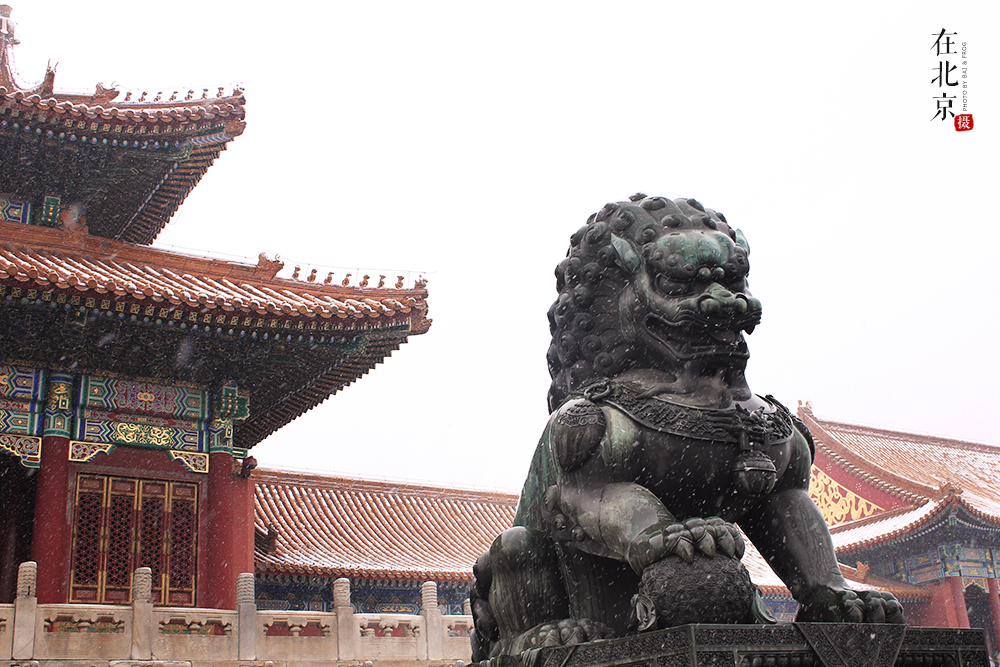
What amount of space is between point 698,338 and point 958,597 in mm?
19393

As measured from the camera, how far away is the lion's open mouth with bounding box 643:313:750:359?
2621mm

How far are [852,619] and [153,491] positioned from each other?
339 inches

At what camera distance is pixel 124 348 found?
9.70 m

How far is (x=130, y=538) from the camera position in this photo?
9391mm

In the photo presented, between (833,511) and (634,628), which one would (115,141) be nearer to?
(634,628)

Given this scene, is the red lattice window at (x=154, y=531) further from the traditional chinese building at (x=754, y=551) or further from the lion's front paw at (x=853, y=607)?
the lion's front paw at (x=853, y=607)

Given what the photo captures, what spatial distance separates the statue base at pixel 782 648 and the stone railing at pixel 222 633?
671 centimetres

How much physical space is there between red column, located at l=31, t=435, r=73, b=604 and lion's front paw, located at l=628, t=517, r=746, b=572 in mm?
8030

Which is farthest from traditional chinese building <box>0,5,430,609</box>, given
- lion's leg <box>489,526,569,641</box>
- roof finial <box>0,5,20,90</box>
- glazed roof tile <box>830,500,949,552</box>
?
glazed roof tile <box>830,500,949,552</box>

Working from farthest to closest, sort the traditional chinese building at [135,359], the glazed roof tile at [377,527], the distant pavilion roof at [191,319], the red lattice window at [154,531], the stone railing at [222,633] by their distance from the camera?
the glazed roof tile at [377,527]
the red lattice window at [154,531]
the traditional chinese building at [135,359]
the distant pavilion roof at [191,319]
the stone railing at [222,633]

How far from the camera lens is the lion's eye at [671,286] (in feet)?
8.75

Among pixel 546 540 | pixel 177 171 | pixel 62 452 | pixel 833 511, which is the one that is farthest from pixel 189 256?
pixel 833 511

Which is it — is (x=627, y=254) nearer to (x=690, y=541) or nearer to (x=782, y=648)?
(x=690, y=541)

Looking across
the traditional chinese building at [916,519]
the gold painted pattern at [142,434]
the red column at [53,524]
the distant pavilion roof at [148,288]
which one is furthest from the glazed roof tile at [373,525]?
the traditional chinese building at [916,519]
